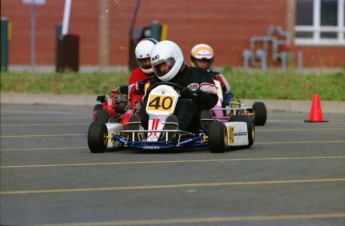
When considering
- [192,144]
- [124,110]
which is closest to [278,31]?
[124,110]

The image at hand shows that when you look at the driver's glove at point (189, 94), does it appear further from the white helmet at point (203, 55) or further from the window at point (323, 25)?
the window at point (323, 25)

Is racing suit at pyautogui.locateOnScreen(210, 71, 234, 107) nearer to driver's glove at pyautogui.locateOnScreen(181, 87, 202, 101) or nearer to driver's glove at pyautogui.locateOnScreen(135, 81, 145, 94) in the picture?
driver's glove at pyautogui.locateOnScreen(135, 81, 145, 94)

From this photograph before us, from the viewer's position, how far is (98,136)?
13977 mm

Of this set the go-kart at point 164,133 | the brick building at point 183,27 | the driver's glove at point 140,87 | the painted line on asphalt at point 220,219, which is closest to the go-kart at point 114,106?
the driver's glove at point 140,87

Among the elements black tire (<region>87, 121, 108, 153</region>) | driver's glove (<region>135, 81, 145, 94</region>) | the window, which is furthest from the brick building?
black tire (<region>87, 121, 108, 153</region>)

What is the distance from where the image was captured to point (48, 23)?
35562mm

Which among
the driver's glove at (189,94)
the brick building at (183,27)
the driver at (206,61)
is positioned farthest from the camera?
the brick building at (183,27)

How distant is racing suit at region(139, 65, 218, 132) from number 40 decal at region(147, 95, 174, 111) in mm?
126

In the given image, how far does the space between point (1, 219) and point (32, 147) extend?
5.85m

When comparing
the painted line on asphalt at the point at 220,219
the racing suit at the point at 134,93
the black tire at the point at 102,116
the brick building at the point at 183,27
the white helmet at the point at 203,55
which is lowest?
the painted line on asphalt at the point at 220,219

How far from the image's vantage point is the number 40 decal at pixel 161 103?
14.1m

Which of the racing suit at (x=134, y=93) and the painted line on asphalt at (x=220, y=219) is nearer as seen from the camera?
the painted line on asphalt at (x=220, y=219)

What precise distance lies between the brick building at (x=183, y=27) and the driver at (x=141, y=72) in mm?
17883

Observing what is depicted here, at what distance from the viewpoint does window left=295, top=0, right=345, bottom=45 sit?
37.1 meters
